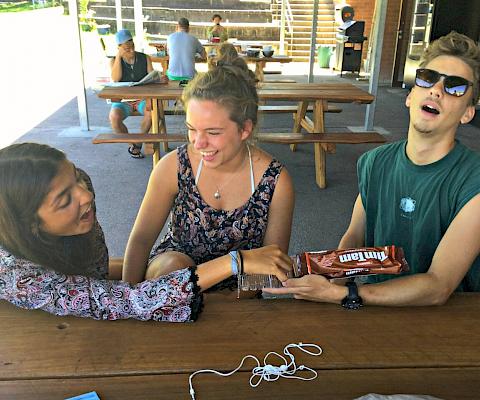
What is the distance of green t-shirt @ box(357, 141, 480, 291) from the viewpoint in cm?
150

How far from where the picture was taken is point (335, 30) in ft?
47.4

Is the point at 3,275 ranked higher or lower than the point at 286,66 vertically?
higher

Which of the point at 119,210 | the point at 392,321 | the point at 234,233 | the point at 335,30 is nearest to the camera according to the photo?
the point at 392,321

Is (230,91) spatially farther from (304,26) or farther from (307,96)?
(304,26)

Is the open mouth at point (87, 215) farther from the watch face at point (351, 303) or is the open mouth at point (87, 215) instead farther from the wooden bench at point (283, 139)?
the wooden bench at point (283, 139)

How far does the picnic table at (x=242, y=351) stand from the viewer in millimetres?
1018

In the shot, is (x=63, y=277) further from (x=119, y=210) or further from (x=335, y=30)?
(x=335, y=30)

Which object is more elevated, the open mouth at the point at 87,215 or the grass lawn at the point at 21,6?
the grass lawn at the point at 21,6

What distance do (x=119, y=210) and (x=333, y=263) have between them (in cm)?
292

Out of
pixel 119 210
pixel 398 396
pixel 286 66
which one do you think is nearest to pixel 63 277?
pixel 398 396

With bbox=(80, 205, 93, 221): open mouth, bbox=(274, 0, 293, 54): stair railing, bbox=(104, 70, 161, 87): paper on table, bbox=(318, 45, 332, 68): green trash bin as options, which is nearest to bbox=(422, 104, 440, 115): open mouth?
bbox=(80, 205, 93, 221): open mouth

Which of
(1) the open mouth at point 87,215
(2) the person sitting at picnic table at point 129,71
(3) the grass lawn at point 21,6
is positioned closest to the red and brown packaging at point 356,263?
(1) the open mouth at point 87,215

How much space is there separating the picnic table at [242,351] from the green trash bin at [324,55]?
12.3 m

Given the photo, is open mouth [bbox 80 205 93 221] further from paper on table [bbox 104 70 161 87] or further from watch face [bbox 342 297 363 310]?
paper on table [bbox 104 70 161 87]
